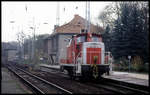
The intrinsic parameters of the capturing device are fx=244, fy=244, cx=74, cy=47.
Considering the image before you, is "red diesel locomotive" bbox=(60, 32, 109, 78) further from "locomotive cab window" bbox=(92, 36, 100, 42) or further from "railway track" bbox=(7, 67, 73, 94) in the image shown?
"railway track" bbox=(7, 67, 73, 94)

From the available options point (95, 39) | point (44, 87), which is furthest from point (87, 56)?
point (44, 87)

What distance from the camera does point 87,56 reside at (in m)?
16.0

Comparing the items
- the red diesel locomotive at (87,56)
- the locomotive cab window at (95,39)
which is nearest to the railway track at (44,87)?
the red diesel locomotive at (87,56)

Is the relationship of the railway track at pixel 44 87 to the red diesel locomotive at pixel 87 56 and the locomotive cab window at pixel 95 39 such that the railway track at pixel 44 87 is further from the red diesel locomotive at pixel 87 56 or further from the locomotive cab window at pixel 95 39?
the locomotive cab window at pixel 95 39

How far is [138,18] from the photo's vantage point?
73.7ft

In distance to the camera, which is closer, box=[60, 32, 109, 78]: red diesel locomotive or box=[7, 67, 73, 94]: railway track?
box=[7, 67, 73, 94]: railway track

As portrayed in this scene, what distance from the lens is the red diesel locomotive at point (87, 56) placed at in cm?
1549

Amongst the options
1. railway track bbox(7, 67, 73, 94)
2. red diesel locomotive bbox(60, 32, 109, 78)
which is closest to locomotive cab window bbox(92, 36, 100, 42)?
red diesel locomotive bbox(60, 32, 109, 78)

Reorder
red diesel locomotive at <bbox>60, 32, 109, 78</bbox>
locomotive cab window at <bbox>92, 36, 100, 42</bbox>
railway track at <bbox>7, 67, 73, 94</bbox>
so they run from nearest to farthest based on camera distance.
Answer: railway track at <bbox>7, 67, 73, 94</bbox>, red diesel locomotive at <bbox>60, 32, 109, 78</bbox>, locomotive cab window at <bbox>92, 36, 100, 42</bbox>

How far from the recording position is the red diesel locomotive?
610 inches

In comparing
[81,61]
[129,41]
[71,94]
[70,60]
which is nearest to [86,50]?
[81,61]

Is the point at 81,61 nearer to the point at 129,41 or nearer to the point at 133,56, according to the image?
the point at 129,41

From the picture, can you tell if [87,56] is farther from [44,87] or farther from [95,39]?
[44,87]

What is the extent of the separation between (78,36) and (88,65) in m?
2.43
